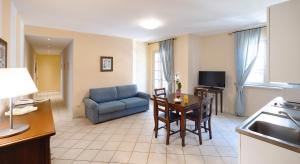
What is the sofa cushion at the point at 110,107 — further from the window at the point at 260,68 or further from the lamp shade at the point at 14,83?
the window at the point at 260,68

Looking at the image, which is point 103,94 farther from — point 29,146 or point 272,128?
point 272,128

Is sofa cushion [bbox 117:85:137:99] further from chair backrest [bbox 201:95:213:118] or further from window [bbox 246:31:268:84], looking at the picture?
window [bbox 246:31:268:84]

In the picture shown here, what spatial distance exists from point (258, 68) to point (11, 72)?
192 inches

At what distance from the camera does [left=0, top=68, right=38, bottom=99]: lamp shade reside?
46.1 inches

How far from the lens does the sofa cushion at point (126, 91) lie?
4.93m

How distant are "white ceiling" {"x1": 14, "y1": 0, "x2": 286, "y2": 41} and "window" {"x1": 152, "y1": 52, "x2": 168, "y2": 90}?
7.92ft

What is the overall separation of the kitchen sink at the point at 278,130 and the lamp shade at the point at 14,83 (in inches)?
74.3

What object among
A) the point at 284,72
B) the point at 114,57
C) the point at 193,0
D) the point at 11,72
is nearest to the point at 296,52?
the point at 284,72

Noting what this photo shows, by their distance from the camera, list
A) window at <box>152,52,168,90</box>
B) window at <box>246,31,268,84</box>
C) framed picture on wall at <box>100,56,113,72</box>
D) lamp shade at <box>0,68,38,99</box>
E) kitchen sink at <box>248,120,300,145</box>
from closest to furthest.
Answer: lamp shade at <box>0,68,38,99</box>
kitchen sink at <box>248,120,300,145</box>
window at <box>246,31,268,84</box>
framed picture on wall at <box>100,56,113,72</box>
window at <box>152,52,168,90</box>

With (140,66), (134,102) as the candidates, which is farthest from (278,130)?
(140,66)

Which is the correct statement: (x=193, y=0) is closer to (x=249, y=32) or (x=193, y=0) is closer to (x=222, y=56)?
(x=249, y=32)

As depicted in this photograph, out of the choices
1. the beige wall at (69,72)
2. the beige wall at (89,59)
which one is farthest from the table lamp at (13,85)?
the beige wall at (69,72)

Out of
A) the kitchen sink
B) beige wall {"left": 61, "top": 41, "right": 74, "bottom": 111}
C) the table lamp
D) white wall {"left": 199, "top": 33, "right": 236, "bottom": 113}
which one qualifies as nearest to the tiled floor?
white wall {"left": 199, "top": 33, "right": 236, "bottom": 113}

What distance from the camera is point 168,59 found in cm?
555
